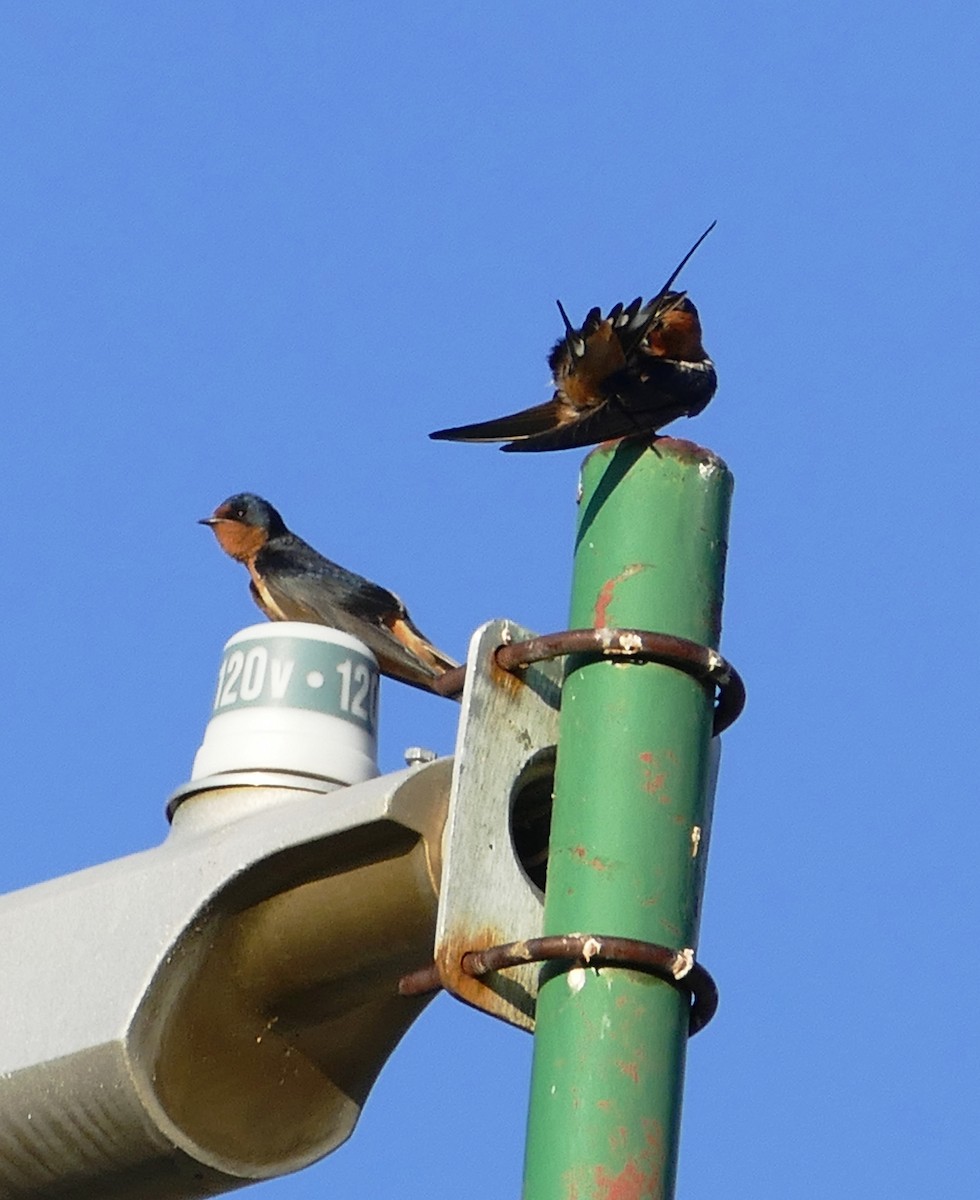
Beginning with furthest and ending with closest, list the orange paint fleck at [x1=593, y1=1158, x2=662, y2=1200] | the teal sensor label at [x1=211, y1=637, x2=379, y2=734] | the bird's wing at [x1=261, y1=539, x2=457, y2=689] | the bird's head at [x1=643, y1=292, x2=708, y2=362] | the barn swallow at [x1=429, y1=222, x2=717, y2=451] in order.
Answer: the bird's wing at [x1=261, y1=539, x2=457, y2=689]
the bird's head at [x1=643, y1=292, x2=708, y2=362]
the barn swallow at [x1=429, y1=222, x2=717, y2=451]
the teal sensor label at [x1=211, y1=637, x2=379, y2=734]
the orange paint fleck at [x1=593, y1=1158, x2=662, y2=1200]

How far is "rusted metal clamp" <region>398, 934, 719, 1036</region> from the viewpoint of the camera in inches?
97.3

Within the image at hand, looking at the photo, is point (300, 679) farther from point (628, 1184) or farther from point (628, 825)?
point (628, 1184)

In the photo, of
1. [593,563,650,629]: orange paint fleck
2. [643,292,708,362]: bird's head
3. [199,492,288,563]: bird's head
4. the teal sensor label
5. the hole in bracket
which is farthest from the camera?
[199,492,288,563]: bird's head

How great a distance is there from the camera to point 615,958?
2.46 meters

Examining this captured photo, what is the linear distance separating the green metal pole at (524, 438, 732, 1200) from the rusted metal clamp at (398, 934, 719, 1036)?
0.01 metres

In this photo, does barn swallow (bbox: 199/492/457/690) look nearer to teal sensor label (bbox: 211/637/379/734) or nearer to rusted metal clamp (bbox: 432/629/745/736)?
teal sensor label (bbox: 211/637/379/734)

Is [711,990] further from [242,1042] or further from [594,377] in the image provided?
[594,377]

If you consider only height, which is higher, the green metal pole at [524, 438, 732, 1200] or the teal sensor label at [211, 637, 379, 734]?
the teal sensor label at [211, 637, 379, 734]

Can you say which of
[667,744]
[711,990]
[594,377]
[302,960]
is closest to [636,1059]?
[711,990]

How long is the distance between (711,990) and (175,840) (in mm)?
844

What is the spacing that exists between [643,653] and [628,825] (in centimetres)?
20

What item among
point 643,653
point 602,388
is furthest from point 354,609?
point 643,653

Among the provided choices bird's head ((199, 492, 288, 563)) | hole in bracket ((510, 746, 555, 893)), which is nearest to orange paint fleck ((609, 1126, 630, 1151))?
hole in bracket ((510, 746, 555, 893))

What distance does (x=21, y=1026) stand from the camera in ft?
9.34
